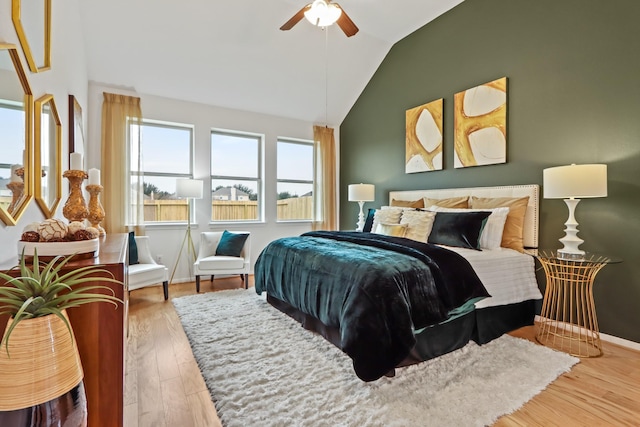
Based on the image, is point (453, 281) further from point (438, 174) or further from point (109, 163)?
point (109, 163)

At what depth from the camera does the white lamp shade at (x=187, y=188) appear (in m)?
4.27

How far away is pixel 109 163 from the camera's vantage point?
163 inches

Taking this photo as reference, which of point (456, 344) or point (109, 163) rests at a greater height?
point (109, 163)

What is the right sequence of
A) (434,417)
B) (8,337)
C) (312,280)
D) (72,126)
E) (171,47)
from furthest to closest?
(171,47), (72,126), (312,280), (434,417), (8,337)

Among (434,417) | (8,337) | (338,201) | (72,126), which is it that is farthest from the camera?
(338,201)

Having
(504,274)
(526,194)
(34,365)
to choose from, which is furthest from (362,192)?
(34,365)

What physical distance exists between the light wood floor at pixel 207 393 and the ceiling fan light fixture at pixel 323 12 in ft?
10.1

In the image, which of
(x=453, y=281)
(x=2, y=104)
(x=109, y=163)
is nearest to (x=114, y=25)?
(x=109, y=163)

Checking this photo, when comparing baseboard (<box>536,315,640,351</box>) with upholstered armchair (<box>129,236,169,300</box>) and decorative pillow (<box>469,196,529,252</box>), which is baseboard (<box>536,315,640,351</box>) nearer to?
decorative pillow (<box>469,196,529,252</box>)

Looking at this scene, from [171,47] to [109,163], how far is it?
168 cm

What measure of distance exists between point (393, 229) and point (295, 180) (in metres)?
2.79

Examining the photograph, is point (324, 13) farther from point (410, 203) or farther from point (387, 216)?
point (410, 203)

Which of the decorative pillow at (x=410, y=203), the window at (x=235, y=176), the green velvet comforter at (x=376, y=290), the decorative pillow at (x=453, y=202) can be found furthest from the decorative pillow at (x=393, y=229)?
the window at (x=235, y=176)

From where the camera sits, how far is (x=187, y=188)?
4285mm
